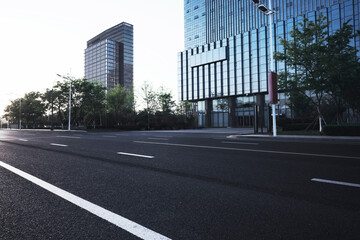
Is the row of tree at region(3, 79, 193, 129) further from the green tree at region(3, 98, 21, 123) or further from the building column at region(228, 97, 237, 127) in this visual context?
the green tree at region(3, 98, 21, 123)

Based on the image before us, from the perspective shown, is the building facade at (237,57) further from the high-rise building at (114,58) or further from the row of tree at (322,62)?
the high-rise building at (114,58)

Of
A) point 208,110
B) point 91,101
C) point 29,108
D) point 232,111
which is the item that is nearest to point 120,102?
point 91,101

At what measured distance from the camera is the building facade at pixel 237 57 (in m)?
47.8

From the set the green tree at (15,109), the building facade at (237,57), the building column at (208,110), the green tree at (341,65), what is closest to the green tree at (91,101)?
the building facade at (237,57)

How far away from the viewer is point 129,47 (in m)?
155

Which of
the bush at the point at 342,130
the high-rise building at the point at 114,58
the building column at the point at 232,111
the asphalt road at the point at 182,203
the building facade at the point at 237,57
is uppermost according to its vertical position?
the high-rise building at the point at 114,58

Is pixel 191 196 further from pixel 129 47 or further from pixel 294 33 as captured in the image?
pixel 129 47

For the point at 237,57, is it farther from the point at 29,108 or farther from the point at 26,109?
the point at 26,109

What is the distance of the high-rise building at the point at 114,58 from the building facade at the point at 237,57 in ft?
295

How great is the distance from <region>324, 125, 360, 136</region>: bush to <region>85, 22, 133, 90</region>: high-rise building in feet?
455

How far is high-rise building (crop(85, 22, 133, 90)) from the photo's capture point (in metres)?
148

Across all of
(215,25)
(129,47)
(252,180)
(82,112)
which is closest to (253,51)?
(215,25)

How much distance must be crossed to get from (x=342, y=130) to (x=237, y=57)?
40324 mm

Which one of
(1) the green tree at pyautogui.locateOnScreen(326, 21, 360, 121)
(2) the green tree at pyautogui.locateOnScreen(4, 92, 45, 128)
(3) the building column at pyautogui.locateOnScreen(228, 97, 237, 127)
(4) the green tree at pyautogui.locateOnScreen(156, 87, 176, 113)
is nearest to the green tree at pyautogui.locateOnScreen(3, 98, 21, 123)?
(2) the green tree at pyautogui.locateOnScreen(4, 92, 45, 128)
